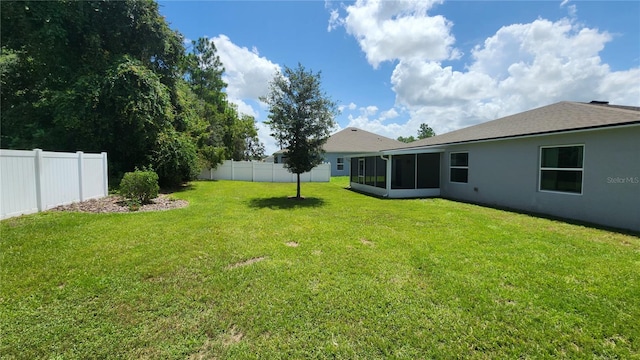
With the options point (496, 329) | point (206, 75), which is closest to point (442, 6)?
point (496, 329)

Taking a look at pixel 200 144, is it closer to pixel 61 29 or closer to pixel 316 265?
pixel 61 29

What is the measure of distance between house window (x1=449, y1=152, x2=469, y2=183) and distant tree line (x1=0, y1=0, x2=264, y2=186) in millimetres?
13818

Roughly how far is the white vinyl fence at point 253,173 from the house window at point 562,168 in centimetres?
1420

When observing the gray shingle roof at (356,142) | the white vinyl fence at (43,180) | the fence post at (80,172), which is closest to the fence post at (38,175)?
the white vinyl fence at (43,180)

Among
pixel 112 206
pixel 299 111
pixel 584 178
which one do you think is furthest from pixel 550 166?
pixel 112 206

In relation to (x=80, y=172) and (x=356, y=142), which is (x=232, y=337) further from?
(x=356, y=142)

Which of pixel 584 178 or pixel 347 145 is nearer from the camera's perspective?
pixel 584 178

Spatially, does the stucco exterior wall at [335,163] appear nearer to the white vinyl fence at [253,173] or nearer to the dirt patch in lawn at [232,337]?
the white vinyl fence at [253,173]

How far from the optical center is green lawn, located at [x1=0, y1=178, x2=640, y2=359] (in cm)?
252

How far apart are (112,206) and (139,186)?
95 centimetres

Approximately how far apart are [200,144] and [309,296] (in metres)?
19.1

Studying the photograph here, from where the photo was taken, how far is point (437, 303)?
3213 millimetres

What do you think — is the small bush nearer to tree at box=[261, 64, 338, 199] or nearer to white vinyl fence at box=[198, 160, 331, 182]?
tree at box=[261, 64, 338, 199]

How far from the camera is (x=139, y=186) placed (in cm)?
890
